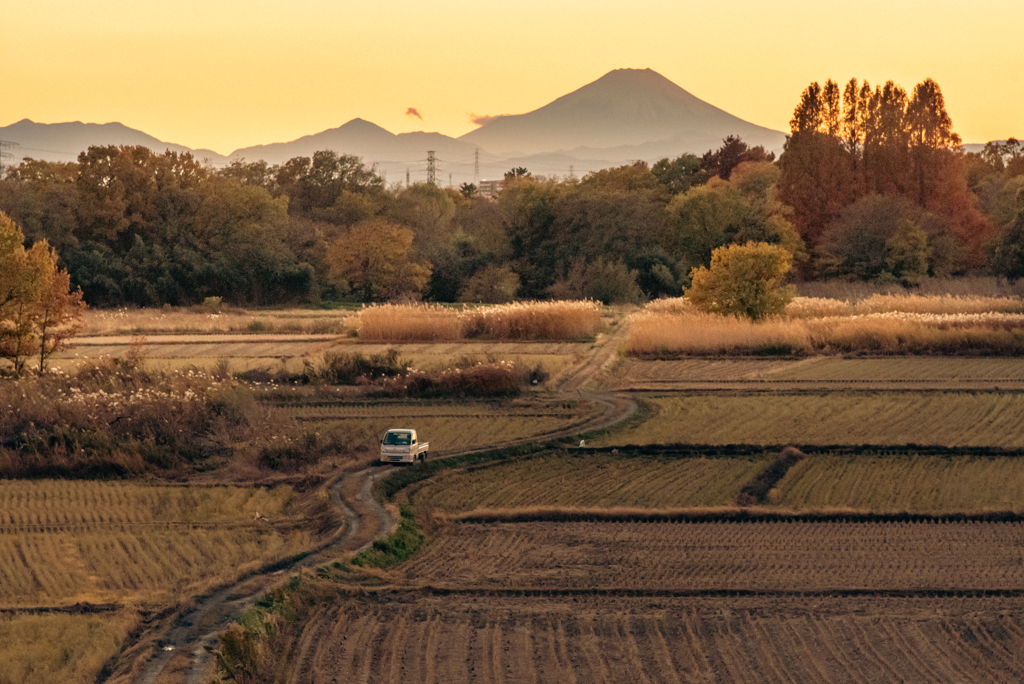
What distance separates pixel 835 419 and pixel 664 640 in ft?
53.5

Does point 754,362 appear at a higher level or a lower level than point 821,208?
lower

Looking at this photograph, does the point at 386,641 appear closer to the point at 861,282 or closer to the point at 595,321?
the point at 595,321

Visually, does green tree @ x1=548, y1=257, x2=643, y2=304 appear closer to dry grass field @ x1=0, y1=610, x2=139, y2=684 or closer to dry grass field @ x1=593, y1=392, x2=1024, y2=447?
dry grass field @ x1=593, y1=392, x2=1024, y2=447

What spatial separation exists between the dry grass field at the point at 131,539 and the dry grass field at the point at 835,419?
9066 mm

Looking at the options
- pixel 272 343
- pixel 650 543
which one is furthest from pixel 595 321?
pixel 650 543

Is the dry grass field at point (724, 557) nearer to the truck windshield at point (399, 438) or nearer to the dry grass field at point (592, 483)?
the dry grass field at point (592, 483)

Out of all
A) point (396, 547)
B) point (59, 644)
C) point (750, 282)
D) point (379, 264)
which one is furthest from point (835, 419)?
point (379, 264)

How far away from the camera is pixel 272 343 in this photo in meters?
47.3

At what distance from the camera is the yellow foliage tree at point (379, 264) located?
73.5 metres

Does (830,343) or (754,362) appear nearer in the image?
(754,362)

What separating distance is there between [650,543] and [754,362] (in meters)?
23.3

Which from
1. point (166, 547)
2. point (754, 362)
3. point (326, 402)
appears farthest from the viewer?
point (754, 362)

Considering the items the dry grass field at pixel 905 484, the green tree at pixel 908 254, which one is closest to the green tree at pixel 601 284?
the green tree at pixel 908 254

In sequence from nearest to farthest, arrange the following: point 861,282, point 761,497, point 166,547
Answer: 1. point 166,547
2. point 761,497
3. point 861,282
